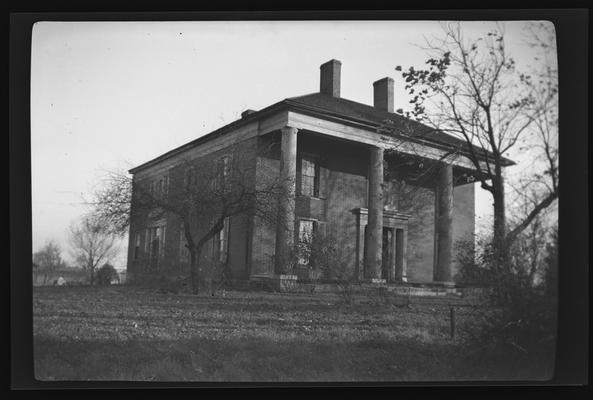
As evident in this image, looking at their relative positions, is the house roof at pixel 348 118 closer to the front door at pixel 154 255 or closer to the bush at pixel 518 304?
the front door at pixel 154 255

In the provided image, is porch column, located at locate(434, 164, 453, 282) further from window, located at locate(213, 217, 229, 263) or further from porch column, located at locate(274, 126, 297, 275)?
window, located at locate(213, 217, 229, 263)

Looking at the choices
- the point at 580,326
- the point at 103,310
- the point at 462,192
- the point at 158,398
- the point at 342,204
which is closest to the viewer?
the point at 158,398

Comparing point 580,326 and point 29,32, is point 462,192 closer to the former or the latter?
point 580,326

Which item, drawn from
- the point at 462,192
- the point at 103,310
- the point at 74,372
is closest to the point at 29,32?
the point at 103,310

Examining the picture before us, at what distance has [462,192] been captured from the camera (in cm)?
688

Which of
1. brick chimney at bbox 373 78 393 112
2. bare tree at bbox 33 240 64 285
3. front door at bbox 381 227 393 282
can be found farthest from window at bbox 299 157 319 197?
bare tree at bbox 33 240 64 285

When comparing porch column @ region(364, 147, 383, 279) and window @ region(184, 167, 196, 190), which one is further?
porch column @ region(364, 147, 383, 279)

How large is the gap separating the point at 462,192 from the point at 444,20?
2.32 m

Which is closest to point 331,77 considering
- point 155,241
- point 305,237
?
point 305,237

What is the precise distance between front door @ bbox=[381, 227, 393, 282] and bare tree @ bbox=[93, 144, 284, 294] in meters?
1.61

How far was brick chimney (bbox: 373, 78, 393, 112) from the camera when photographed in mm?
6676

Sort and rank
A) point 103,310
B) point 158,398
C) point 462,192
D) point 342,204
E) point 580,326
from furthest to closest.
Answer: point 342,204, point 462,192, point 103,310, point 580,326, point 158,398

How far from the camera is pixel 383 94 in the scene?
6887mm

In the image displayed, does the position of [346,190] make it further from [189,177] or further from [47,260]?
[47,260]
